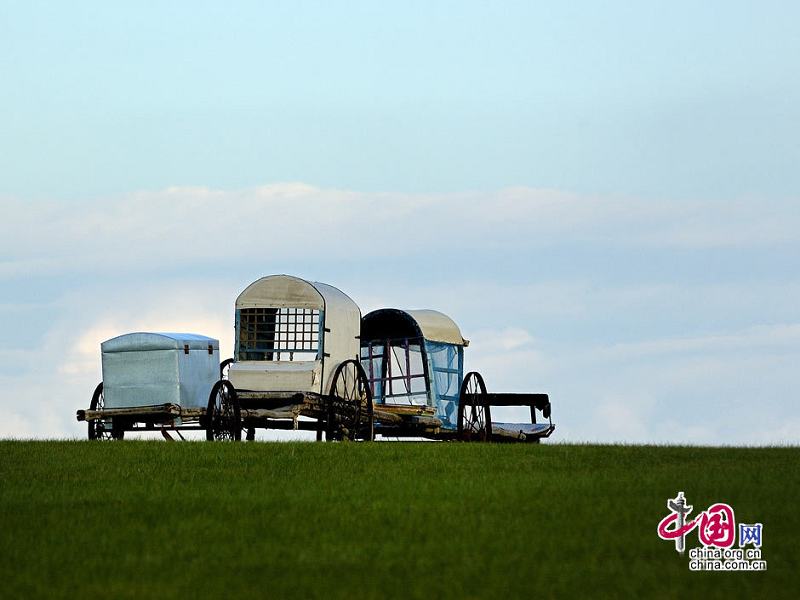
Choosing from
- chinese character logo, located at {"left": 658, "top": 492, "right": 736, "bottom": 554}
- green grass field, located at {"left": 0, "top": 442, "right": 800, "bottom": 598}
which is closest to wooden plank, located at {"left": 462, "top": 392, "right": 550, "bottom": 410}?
green grass field, located at {"left": 0, "top": 442, "right": 800, "bottom": 598}

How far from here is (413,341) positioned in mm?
30188

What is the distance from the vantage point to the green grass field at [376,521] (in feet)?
35.5

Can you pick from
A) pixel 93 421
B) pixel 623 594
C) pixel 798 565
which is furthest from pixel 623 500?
pixel 93 421

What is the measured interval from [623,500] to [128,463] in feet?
26.3

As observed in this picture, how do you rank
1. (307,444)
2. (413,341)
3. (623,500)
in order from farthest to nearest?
(413,341), (307,444), (623,500)

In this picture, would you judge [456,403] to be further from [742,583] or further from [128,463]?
[742,583]

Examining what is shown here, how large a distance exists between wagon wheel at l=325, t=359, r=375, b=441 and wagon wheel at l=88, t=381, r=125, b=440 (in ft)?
14.5

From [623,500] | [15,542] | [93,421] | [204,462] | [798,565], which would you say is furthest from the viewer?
[93,421]

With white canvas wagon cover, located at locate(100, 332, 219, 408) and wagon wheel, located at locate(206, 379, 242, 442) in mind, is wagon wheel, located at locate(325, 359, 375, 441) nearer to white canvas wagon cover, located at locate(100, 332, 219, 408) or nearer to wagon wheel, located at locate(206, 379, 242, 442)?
wagon wheel, located at locate(206, 379, 242, 442)

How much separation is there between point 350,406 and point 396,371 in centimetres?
426

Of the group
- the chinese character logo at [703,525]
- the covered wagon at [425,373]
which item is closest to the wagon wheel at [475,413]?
the covered wagon at [425,373]

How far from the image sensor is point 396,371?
30641mm

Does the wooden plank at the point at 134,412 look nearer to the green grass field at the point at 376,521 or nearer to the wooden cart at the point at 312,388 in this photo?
the wooden cart at the point at 312,388

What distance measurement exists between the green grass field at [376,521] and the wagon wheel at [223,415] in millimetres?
3771
